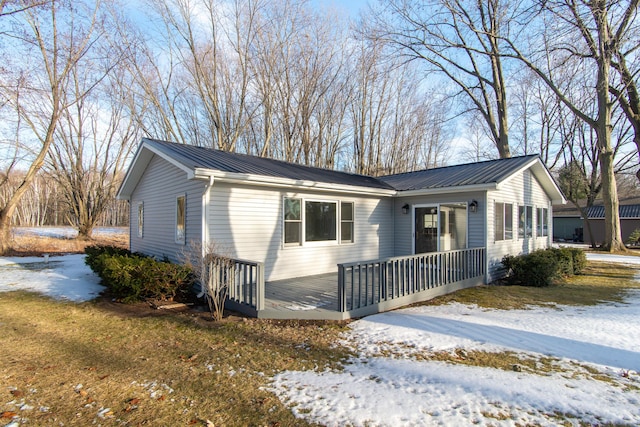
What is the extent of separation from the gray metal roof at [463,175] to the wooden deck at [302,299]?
4094mm

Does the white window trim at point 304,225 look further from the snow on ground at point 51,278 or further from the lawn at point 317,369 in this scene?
the snow on ground at point 51,278

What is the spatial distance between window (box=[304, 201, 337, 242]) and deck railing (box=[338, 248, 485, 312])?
1878 millimetres

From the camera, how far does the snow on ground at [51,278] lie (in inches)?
302

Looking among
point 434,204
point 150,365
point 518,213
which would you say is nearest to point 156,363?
point 150,365

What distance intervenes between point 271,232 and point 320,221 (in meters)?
1.56

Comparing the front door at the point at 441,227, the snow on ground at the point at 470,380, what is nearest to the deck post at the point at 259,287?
the snow on ground at the point at 470,380

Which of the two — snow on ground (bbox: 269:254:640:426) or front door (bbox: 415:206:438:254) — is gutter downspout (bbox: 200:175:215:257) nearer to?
snow on ground (bbox: 269:254:640:426)

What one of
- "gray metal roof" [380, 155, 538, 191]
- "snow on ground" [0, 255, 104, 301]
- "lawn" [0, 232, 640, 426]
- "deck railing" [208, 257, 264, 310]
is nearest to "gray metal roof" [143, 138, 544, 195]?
"gray metal roof" [380, 155, 538, 191]

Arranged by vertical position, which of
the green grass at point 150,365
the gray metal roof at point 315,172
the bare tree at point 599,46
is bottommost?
the green grass at point 150,365

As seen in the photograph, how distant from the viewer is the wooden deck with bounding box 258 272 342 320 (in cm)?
553

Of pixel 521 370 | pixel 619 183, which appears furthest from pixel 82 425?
pixel 619 183

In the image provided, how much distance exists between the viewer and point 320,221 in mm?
8984

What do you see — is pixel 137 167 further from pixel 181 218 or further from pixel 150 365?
pixel 150 365

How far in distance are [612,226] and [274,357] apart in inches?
764
